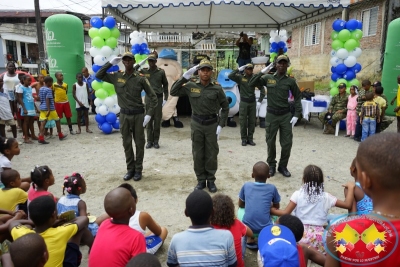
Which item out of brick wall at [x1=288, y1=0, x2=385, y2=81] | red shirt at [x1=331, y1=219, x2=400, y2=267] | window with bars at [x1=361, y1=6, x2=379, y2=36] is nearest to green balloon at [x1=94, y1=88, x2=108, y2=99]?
brick wall at [x1=288, y1=0, x2=385, y2=81]

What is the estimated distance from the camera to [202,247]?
82.7 inches

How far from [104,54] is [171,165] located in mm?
3484

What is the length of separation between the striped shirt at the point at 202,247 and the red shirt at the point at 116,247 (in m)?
0.26

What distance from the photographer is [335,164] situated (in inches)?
243

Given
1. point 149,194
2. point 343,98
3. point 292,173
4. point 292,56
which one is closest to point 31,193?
point 149,194

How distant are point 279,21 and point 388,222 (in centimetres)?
1204

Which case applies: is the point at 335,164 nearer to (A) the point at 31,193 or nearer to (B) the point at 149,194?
(B) the point at 149,194

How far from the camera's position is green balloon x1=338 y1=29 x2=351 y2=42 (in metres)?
8.29

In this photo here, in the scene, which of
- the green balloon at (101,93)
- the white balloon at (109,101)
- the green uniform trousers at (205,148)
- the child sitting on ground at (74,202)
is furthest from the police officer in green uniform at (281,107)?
the green balloon at (101,93)

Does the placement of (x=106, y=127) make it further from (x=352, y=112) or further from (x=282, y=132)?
(x=352, y=112)

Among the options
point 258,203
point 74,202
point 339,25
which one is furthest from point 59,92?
point 339,25

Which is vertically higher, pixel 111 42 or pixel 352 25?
pixel 352 25

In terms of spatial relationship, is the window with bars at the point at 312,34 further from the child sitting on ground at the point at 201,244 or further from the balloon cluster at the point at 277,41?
the child sitting on ground at the point at 201,244

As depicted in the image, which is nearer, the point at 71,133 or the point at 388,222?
the point at 388,222
